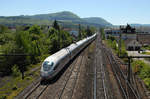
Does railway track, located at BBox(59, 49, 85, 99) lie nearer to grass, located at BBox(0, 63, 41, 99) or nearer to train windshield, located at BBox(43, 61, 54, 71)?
train windshield, located at BBox(43, 61, 54, 71)

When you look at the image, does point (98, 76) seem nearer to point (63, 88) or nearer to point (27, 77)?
point (63, 88)

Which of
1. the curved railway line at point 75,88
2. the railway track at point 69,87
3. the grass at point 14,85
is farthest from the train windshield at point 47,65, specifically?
the grass at point 14,85

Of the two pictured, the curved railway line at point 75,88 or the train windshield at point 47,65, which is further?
the train windshield at point 47,65

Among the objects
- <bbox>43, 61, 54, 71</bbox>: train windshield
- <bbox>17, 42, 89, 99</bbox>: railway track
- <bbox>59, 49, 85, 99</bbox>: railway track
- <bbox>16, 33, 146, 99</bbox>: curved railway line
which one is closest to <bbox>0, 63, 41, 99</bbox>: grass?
<bbox>16, 33, 146, 99</bbox>: curved railway line

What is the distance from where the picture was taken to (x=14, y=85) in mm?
23125

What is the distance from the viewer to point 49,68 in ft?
78.4

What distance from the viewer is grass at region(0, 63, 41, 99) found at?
2120 cm

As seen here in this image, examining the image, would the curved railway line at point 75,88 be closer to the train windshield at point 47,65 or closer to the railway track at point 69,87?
the railway track at point 69,87

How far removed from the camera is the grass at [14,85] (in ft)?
69.6

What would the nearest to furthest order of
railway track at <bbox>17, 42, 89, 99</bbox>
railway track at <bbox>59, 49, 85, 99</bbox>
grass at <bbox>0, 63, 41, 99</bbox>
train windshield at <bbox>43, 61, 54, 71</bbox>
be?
railway track at <bbox>17, 42, 89, 99</bbox> → railway track at <bbox>59, 49, 85, 99</bbox> → grass at <bbox>0, 63, 41, 99</bbox> → train windshield at <bbox>43, 61, 54, 71</bbox>

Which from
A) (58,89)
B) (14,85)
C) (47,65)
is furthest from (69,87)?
(14,85)

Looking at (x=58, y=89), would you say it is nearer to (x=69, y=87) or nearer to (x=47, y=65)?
(x=69, y=87)

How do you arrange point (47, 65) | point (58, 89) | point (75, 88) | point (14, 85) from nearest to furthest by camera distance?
point (58, 89), point (75, 88), point (14, 85), point (47, 65)

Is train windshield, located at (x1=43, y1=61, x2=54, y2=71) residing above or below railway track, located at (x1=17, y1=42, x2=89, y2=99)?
above
